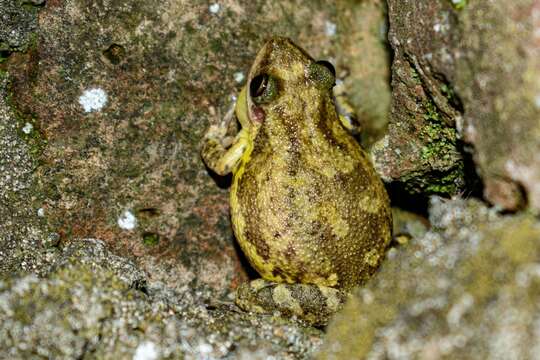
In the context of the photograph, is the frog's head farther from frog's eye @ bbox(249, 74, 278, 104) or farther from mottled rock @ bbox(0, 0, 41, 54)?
mottled rock @ bbox(0, 0, 41, 54)

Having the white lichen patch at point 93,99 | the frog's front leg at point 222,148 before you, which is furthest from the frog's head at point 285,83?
the white lichen patch at point 93,99

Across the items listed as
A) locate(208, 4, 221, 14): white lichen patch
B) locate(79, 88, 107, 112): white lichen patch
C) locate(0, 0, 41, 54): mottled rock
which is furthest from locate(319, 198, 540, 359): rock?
locate(0, 0, 41, 54): mottled rock

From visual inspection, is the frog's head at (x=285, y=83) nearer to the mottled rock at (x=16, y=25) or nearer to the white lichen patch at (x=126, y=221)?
the white lichen patch at (x=126, y=221)

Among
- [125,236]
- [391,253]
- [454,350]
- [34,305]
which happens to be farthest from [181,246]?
[454,350]

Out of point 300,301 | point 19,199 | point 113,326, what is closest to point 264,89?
point 300,301

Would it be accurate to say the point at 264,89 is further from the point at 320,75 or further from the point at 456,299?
the point at 456,299
